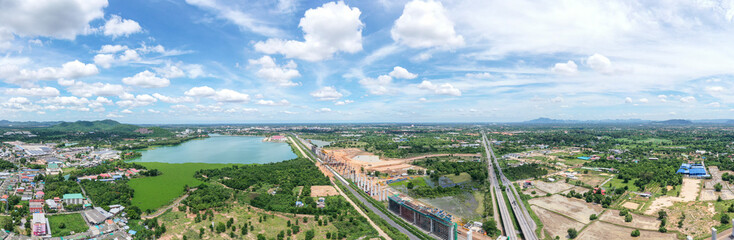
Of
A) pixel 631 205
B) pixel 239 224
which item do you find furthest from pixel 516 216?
pixel 239 224

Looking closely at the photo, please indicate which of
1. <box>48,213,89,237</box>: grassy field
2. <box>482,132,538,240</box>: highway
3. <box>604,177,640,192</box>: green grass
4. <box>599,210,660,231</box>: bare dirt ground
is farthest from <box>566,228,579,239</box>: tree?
<box>48,213,89,237</box>: grassy field

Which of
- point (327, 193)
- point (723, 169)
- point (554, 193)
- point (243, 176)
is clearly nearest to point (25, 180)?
point (243, 176)

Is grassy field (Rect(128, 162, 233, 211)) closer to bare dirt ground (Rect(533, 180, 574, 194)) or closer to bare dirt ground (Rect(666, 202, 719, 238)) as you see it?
bare dirt ground (Rect(533, 180, 574, 194))

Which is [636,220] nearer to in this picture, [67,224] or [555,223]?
[555,223]

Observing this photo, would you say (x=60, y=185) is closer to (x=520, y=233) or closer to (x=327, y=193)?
(x=327, y=193)

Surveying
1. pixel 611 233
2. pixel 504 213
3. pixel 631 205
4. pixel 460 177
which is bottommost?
pixel 611 233

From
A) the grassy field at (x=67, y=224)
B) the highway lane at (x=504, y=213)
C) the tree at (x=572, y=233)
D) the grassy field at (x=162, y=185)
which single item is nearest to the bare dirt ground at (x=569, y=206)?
the highway lane at (x=504, y=213)
